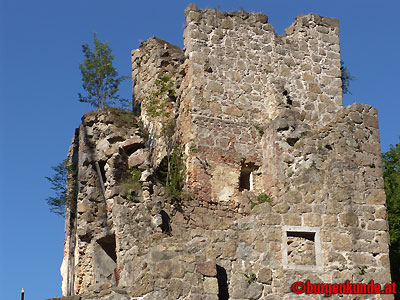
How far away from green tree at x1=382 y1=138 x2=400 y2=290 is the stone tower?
103 inches

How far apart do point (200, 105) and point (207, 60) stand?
1337mm

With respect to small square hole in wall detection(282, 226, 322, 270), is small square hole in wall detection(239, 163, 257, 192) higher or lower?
higher

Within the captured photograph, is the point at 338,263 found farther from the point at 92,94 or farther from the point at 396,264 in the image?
the point at 92,94

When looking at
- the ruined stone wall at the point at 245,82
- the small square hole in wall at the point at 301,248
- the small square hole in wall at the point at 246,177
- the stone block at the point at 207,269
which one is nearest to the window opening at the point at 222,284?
the stone block at the point at 207,269

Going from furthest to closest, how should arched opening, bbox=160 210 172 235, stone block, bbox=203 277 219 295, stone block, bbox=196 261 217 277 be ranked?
1. arched opening, bbox=160 210 172 235
2. stone block, bbox=196 261 217 277
3. stone block, bbox=203 277 219 295

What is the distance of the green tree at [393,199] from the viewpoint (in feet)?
68.7

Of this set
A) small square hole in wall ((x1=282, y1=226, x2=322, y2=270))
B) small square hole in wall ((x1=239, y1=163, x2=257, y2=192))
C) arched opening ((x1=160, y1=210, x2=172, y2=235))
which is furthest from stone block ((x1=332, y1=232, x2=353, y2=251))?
small square hole in wall ((x1=239, y1=163, x2=257, y2=192))

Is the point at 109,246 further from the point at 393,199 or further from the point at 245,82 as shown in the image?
the point at 393,199

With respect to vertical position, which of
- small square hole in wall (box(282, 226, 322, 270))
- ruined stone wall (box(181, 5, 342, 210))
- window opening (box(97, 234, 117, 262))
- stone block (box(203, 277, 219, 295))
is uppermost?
ruined stone wall (box(181, 5, 342, 210))

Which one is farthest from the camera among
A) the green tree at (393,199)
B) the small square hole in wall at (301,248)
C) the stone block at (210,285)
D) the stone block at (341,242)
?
the green tree at (393,199)

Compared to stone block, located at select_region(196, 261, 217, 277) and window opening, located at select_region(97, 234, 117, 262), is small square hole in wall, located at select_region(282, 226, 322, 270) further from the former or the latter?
window opening, located at select_region(97, 234, 117, 262)

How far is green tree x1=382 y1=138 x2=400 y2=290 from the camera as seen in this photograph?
20.9 meters

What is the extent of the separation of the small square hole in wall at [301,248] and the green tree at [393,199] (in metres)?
5.05

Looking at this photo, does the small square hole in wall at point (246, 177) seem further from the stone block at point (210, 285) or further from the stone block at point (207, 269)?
the stone block at point (210, 285)
